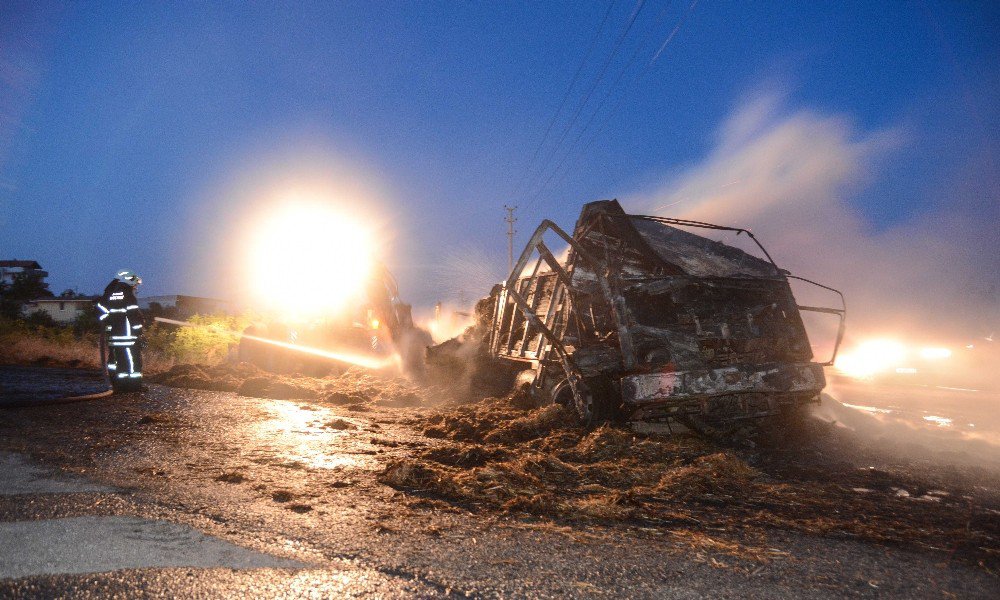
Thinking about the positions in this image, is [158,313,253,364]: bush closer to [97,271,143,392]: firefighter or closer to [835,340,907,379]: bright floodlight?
[97,271,143,392]: firefighter

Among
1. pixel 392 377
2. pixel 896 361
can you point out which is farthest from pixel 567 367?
pixel 896 361

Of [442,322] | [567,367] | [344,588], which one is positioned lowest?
[344,588]

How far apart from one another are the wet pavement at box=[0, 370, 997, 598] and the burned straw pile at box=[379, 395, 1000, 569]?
0.21 m

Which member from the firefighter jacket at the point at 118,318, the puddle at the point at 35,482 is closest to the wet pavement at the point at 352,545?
the puddle at the point at 35,482

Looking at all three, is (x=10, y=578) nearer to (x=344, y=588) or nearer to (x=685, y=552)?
(x=344, y=588)

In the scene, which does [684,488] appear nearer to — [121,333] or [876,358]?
[121,333]

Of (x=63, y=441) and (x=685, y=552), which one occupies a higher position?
(x=63, y=441)

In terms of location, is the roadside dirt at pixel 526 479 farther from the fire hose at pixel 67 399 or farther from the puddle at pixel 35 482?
the fire hose at pixel 67 399

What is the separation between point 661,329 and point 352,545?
3.98 m

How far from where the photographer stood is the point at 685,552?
2910 millimetres

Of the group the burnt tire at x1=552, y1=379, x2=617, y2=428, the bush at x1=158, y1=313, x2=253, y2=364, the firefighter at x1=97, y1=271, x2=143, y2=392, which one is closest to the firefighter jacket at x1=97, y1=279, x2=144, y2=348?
the firefighter at x1=97, y1=271, x2=143, y2=392

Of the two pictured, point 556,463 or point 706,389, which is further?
point 706,389

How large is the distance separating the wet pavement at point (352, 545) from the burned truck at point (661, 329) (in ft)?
7.25

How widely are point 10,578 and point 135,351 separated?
21.7 feet
